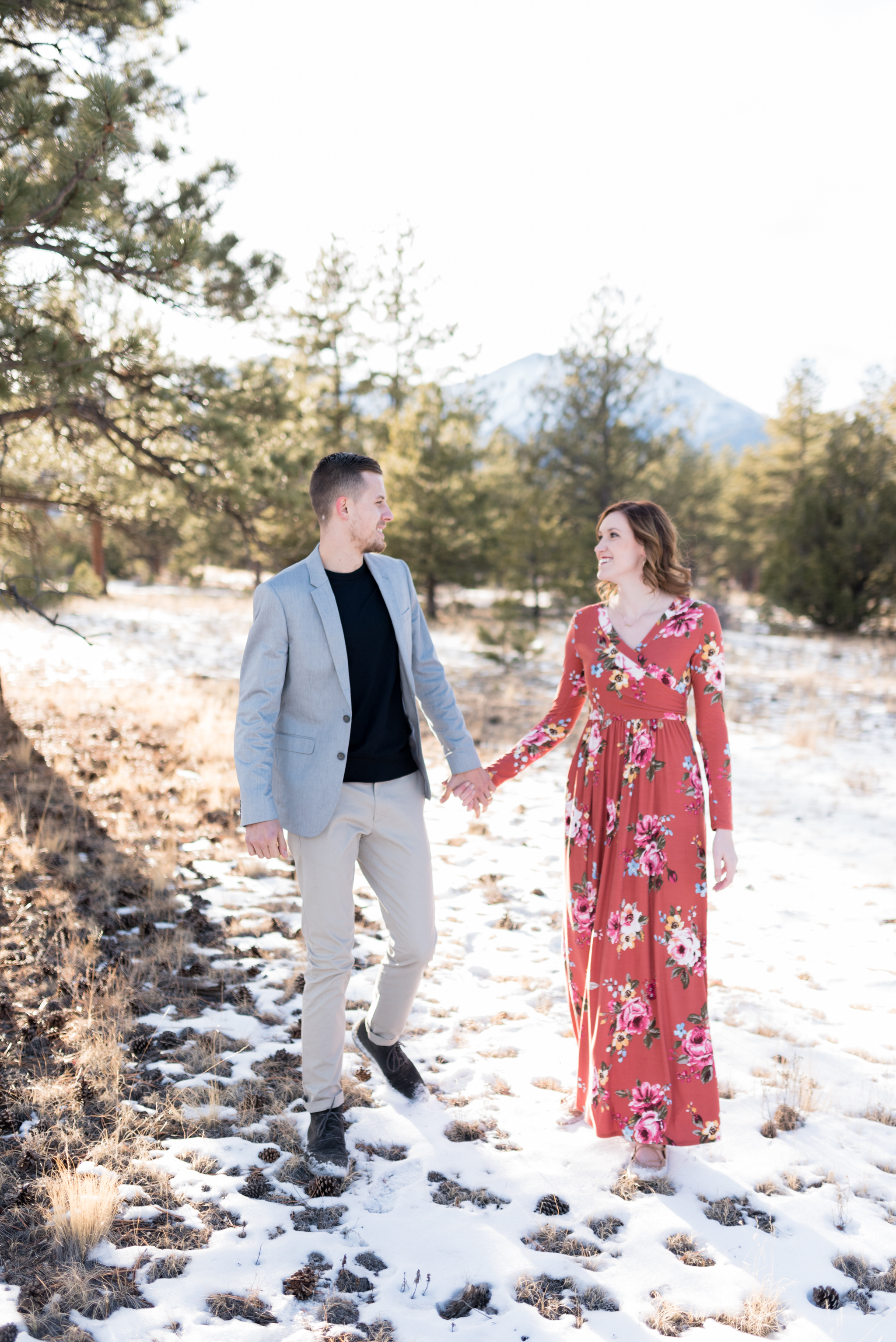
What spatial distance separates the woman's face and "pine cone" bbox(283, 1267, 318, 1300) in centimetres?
234

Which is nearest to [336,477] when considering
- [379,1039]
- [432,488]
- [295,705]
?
[295,705]

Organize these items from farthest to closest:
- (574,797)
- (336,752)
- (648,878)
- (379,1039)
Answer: (379,1039), (574,797), (648,878), (336,752)

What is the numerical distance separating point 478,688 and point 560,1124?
33.8 ft

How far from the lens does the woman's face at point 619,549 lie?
298cm

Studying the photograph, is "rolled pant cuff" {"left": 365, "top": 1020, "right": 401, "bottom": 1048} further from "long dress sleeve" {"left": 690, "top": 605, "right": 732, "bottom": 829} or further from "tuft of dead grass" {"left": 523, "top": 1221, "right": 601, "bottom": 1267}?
"long dress sleeve" {"left": 690, "top": 605, "right": 732, "bottom": 829}

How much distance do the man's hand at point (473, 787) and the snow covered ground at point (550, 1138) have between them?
1156 millimetres

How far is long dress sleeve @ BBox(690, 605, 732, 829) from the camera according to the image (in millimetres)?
2898

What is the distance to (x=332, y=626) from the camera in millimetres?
2781

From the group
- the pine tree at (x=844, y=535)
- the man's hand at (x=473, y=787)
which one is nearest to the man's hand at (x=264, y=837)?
the man's hand at (x=473, y=787)

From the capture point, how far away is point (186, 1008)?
3.81 metres

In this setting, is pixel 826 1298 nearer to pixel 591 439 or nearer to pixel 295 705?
pixel 295 705

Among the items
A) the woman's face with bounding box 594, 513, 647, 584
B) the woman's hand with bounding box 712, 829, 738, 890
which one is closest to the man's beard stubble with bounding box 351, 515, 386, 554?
the woman's face with bounding box 594, 513, 647, 584

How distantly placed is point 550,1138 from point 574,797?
1.22m

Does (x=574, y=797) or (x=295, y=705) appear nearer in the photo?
(x=295, y=705)
